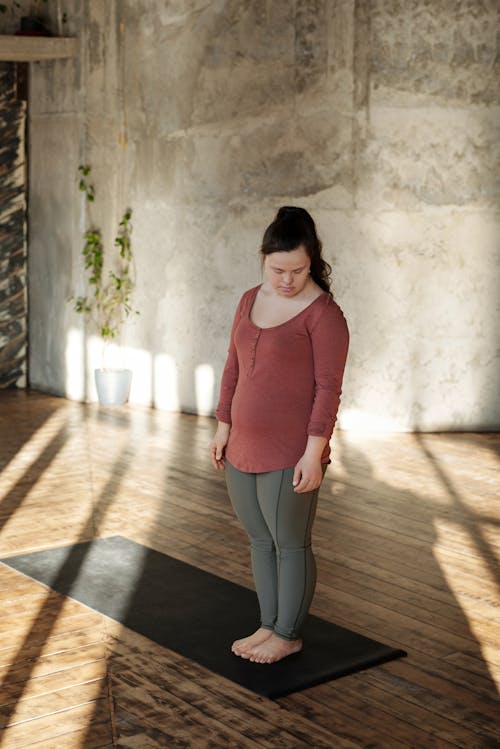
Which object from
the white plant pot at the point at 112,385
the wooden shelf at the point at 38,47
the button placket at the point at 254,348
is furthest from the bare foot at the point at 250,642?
the wooden shelf at the point at 38,47

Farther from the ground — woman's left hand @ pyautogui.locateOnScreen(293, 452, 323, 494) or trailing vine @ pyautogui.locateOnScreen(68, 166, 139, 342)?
trailing vine @ pyautogui.locateOnScreen(68, 166, 139, 342)

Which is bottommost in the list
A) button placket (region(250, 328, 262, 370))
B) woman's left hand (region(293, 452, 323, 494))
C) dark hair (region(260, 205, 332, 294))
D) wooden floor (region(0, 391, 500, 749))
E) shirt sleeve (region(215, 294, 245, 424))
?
wooden floor (region(0, 391, 500, 749))

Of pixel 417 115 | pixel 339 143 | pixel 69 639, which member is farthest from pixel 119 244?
pixel 69 639

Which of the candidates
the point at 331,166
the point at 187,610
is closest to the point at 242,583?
the point at 187,610

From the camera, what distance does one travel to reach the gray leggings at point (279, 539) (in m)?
3.07

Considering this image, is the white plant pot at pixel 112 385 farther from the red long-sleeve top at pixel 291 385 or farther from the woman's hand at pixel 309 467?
the woman's hand at pixel 309 467

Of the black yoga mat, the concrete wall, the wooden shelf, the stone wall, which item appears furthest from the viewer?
the stone wall

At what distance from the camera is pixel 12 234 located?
8.77m

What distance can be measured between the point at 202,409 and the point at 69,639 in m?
4.47

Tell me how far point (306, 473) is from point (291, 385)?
264 mm

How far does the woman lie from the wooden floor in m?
0.44

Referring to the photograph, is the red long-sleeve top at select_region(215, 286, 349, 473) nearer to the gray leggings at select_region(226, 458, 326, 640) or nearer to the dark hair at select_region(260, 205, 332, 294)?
the gray leggings at select_region(226, 458, 326, 640)

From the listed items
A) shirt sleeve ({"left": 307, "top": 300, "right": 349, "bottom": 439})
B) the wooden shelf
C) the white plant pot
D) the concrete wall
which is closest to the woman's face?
shirt sleeve ({"left": 307, "top": 300, "right": 349, "bottom": 439})

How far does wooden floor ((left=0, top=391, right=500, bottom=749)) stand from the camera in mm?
2842
